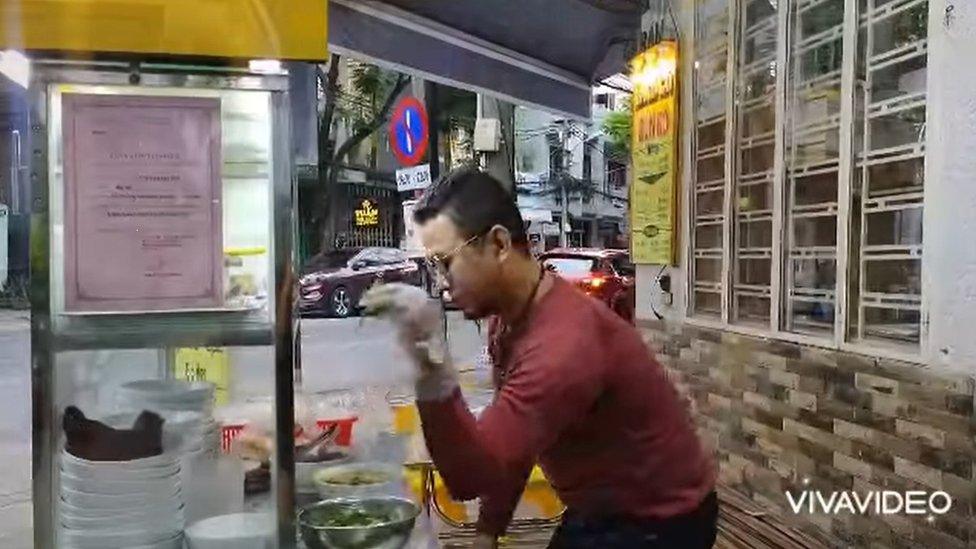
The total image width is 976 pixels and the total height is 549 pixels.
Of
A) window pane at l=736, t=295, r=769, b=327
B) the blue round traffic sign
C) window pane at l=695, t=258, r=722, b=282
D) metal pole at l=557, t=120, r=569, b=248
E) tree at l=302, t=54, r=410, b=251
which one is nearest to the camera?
window pane at l=736, t=295, r=769, b=327

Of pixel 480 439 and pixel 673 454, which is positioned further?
pixel 673 454

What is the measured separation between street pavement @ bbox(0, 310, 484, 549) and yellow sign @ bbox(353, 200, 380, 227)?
A: 392 inches

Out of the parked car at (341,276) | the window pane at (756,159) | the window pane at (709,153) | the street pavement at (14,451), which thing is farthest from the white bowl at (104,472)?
the parked car at (341,276)

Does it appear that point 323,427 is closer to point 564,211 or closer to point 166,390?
point 166,390

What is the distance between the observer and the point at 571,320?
174 cm

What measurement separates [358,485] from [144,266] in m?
0.83

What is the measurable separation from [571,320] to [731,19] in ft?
12.9

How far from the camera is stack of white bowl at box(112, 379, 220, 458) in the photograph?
2.43m

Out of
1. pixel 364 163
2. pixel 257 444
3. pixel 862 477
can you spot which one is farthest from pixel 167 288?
pixel 364 163

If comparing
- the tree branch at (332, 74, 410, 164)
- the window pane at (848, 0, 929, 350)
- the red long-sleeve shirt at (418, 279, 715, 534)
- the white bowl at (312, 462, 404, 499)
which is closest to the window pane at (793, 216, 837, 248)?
the window pane at (848, 0, 929, 350)

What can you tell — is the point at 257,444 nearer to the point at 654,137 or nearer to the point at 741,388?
the point at 741,388

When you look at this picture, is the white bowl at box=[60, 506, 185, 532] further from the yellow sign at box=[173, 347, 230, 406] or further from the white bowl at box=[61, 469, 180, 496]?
the yellow sign at box=[173, 347, 230, 406]

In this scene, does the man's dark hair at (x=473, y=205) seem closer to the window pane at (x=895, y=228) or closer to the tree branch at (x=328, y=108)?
the window pane at (x=895, y=228)

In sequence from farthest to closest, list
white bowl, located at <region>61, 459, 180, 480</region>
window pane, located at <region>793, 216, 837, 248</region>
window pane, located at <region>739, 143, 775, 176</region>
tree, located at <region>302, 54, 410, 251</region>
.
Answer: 1. tree, located at <region>302, 54, 410, 251</region>
2. window pane, located at <region>739, 143, 775, 176</region>
3. window pane, located at <region>793, 216, 837, 248</region>
4. white bowl, located at <region>61, 459, 180, 480</region>
